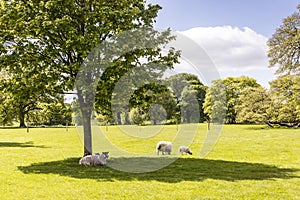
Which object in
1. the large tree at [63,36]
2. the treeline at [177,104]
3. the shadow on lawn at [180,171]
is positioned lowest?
the shadow on lawn at [180,171]

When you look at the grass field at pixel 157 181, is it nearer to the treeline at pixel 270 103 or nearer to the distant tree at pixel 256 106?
the treeline at pixel 270 103

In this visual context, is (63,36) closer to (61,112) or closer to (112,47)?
(112,47)

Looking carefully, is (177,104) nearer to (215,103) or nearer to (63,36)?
(63,36)

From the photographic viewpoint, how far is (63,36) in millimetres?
22219

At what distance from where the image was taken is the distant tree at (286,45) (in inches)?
2414

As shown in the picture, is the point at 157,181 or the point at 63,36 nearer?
the point at 157,181

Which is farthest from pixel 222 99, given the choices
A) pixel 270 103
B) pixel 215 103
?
pixel 270 103

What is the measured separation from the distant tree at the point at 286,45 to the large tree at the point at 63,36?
45995mm

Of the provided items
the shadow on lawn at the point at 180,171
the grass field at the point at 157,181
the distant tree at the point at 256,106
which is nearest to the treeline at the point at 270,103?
the distant tree at the point at 256,106

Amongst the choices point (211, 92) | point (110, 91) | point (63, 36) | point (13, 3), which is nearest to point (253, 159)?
point (110, 91)

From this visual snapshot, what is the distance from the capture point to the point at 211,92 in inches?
3332

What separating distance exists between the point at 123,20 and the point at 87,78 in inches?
193

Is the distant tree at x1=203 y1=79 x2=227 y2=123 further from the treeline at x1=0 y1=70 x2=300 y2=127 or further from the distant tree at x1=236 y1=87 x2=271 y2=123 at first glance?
the distant tree at x1=236 y1=87 x2=271 y2=123

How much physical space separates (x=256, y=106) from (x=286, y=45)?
1587 centimetres
